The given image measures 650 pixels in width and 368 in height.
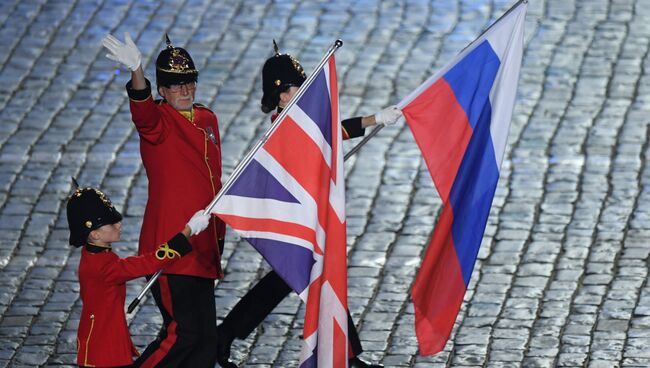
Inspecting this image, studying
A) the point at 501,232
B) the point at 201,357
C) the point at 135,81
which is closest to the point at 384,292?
the point at 501,232

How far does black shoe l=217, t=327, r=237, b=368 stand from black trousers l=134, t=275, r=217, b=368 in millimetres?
461

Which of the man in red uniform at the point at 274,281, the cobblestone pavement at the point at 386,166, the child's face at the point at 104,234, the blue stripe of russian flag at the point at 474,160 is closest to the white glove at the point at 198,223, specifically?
the child's face at the point at 104,234

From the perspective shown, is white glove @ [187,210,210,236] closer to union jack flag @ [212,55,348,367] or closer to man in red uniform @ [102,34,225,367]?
union jack flag @ [212,55,348,367]

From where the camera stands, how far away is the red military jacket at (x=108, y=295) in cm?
630

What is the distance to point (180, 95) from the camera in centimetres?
670

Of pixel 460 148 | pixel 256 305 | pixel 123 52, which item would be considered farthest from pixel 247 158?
pixel 256 305

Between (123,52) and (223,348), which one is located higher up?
(123,52)

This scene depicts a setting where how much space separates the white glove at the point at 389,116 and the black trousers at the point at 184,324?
1.09m

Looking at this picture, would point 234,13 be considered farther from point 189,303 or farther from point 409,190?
point 189,303

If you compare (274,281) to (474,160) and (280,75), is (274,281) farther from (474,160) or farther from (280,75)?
(474,160)

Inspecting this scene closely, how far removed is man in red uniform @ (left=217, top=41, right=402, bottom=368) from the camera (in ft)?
22.7

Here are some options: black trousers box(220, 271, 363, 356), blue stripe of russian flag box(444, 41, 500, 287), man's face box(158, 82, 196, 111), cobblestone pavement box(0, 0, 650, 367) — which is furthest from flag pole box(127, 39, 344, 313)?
cobblestone pavement box(0, 0, 650, 367)

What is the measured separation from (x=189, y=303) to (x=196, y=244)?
0.27m

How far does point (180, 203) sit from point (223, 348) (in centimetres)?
97
